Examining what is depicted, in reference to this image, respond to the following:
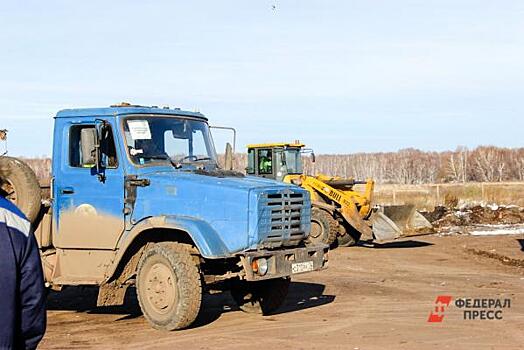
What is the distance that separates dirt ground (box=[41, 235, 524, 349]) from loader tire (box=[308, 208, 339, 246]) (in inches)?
124

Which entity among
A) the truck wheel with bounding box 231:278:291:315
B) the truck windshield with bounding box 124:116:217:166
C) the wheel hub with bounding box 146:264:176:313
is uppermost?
the truck windshield with bounding box 124:116:217:166

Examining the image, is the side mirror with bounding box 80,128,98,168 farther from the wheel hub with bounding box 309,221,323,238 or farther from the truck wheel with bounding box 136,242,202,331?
the wheel hub with bounding box 309,221,323,238

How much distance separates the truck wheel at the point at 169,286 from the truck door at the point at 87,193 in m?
0.63

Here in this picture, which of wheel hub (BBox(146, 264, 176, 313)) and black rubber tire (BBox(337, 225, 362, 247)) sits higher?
wheel hub (BBox(146, 264, 176, 313))

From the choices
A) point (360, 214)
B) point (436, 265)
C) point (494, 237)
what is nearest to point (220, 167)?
point (436, 265)

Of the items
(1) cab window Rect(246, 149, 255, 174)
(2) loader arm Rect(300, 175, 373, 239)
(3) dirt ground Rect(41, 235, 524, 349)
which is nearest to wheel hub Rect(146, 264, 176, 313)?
(3) dirt ground Rect(41, 235, 524, 349)

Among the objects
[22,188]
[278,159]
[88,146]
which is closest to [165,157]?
[88,146]

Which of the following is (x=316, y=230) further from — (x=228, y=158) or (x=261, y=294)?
(x=228, y=158)

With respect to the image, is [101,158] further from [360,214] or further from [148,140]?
[360,214]

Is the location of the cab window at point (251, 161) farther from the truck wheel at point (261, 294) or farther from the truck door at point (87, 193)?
the truck door at point (87, 193)

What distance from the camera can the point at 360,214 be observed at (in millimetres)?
20031

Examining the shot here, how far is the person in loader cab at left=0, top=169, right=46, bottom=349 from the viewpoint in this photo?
135 inches

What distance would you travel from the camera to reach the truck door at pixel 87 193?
31.6ft

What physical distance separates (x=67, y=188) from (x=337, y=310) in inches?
157
